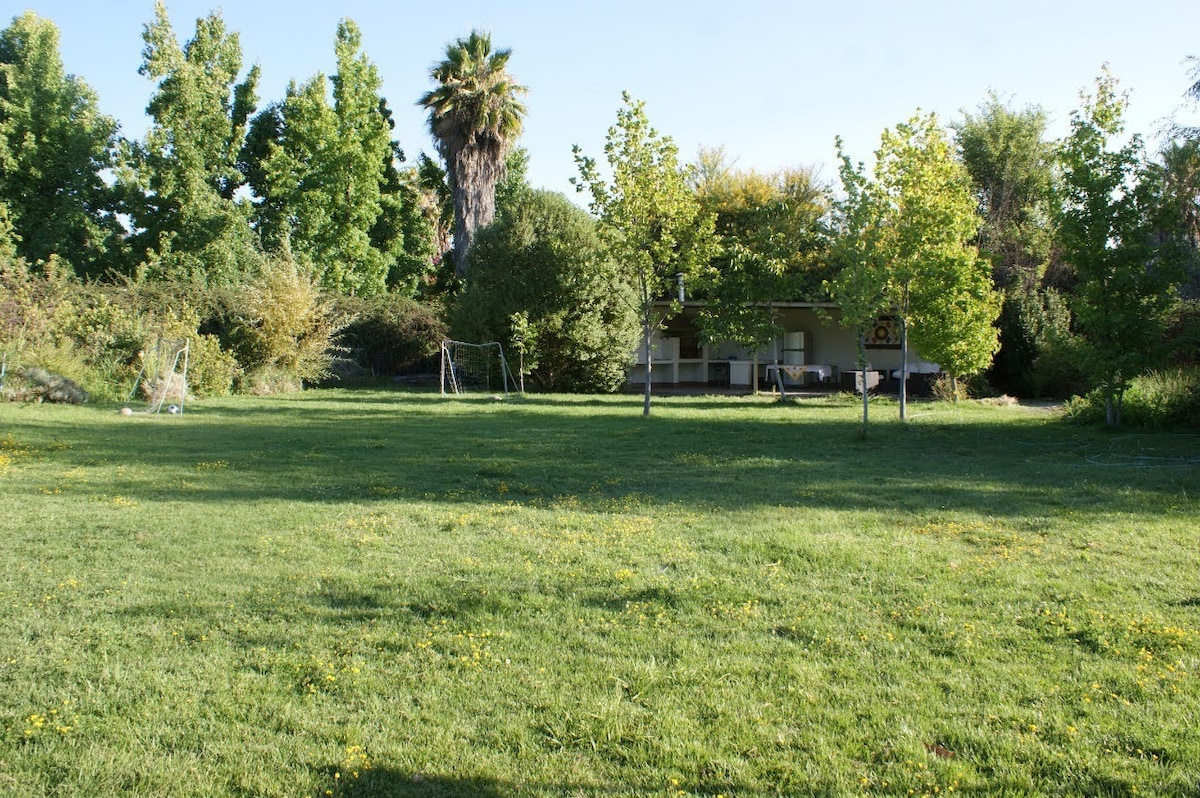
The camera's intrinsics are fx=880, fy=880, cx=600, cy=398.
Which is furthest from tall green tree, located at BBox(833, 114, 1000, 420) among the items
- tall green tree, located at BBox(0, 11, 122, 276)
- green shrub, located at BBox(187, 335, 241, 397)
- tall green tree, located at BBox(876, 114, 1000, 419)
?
tall green tree, located at BBox(0, 11, 122, 276)

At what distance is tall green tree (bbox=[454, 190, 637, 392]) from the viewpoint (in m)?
25.9

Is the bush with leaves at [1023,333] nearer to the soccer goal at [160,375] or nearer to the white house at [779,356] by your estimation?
the white house at [779,356]

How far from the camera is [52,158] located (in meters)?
33.5

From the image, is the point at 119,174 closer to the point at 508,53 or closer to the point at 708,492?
the point at 508,53

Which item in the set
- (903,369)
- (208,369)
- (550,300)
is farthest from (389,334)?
(903,369)

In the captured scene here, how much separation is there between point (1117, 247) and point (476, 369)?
17788 mm

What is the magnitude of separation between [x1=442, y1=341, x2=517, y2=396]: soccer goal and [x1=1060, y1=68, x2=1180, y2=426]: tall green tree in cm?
1581

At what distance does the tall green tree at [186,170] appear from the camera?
3206cm

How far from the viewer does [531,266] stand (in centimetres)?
2653

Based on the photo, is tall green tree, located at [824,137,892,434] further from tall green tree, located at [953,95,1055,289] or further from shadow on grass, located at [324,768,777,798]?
tall green tree, located at [953,95,1055,289]

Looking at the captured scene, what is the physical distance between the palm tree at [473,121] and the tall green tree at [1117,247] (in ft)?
70.4

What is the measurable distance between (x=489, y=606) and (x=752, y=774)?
2.35m

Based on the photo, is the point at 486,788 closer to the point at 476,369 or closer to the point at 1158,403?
the point at 1158,403

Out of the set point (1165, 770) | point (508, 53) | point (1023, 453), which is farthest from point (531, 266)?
point (1165, 770)
